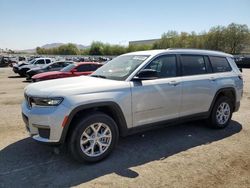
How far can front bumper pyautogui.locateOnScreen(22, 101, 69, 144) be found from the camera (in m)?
3.70

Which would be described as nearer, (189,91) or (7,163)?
(7,163)

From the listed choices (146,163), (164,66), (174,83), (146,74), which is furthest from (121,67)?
(146,163)

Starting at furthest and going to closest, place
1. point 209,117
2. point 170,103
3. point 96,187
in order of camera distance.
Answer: point 209,117
point 170,103
point 96,187

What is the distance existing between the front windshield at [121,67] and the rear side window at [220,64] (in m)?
1.87

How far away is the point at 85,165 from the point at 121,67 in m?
1.93

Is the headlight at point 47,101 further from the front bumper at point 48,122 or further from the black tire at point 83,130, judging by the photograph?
the black tire at point 83,130

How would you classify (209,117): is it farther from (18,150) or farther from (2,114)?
(2,114)

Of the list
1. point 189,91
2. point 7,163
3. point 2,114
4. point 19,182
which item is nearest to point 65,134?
point 19,182

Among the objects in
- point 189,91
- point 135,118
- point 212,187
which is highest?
point 189,91

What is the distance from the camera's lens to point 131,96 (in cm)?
431

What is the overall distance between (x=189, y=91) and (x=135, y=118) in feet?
4.60

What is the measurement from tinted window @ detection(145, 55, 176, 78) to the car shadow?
1.33m

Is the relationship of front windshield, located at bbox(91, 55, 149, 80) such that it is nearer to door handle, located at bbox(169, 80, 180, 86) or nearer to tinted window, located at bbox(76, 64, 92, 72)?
door handle, located at bbox(169, 80, 180, 86)

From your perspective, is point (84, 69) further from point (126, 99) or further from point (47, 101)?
point (47, 101)
